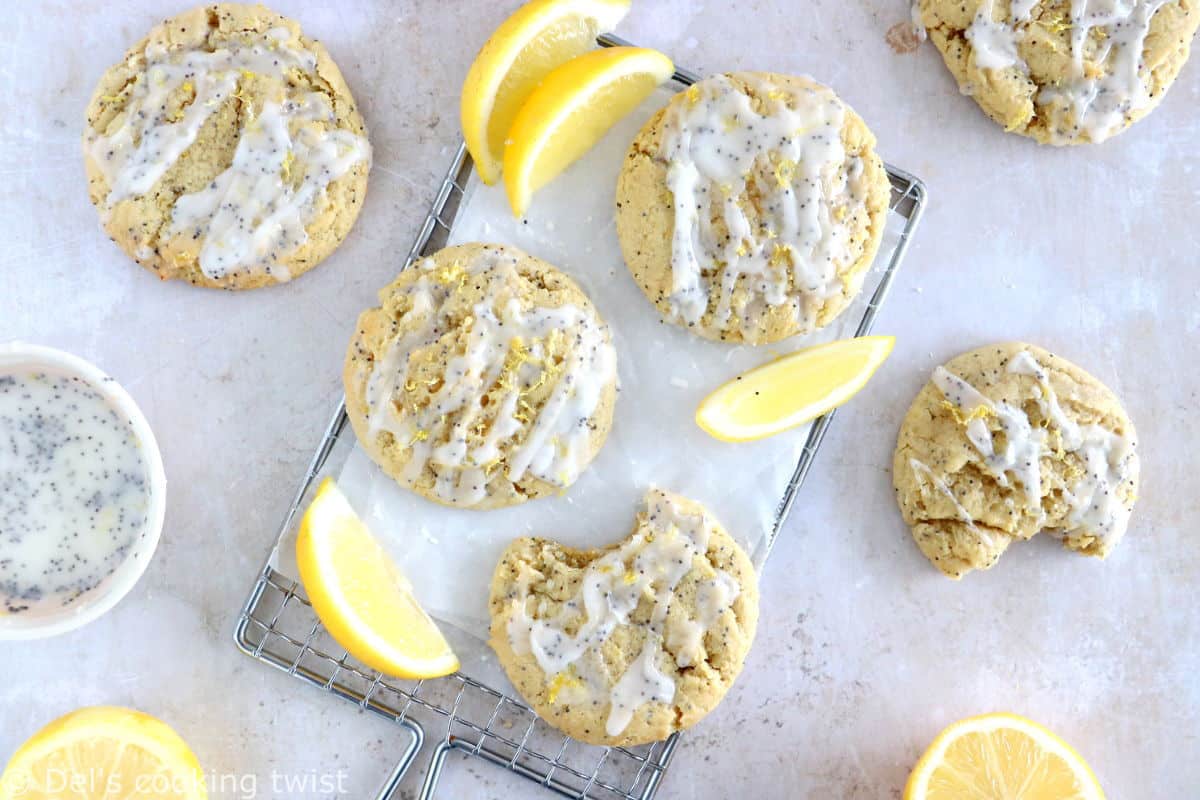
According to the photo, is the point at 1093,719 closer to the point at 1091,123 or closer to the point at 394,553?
the point at 1091,123

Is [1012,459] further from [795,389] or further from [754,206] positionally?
[754,206]

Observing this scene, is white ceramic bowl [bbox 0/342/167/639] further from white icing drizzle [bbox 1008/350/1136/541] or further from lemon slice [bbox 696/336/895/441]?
white icing drizzle [bbox 1008/350/1136/541]

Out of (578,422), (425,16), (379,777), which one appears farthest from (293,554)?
(425,16)

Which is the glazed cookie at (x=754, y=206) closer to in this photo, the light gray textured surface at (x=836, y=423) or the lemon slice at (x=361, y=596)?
the light gray textured surface at (x=836, y=423)

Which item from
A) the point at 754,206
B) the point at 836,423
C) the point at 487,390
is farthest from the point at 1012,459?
the point at 487,390

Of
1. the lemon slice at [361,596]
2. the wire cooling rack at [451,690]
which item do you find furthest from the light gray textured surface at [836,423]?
the lemon slice at [361,596]

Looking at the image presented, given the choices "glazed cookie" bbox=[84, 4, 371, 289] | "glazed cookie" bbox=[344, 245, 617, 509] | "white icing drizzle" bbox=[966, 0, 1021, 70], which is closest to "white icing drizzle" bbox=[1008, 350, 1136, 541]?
"white icing drizzle" bbox=[966, 0, 1021, 70]
